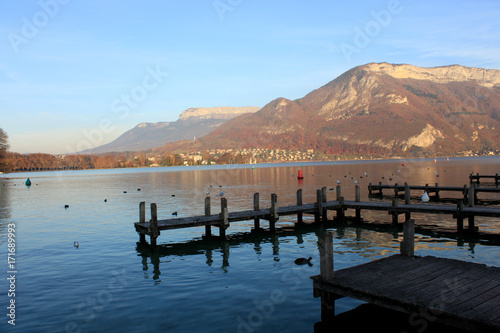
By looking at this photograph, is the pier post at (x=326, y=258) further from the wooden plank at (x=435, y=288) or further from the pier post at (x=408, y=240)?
the pier post at (x=408, y=240)

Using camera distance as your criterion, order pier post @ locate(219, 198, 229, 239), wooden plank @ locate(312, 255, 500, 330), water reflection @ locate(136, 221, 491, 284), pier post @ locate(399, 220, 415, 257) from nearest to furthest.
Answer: wooden plank @ locate(312, 255, 500, 330) < pier post @ locate(399, 220, 415, 257) < water reflection @ locate(136, 221, 491, 284) < pier post @ locate(219, 198, 229, 239)

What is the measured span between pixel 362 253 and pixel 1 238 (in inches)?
922

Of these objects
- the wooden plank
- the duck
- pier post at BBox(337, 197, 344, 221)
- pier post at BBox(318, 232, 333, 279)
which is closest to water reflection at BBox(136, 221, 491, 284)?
the duck

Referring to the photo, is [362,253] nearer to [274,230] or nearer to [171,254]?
[274,230]

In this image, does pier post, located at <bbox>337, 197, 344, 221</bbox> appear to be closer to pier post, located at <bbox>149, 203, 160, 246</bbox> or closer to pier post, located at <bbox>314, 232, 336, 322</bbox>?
pier post, located at <bbox>149, 203, 160, 246</bbox>

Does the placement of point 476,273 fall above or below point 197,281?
above

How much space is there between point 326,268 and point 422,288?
254cm

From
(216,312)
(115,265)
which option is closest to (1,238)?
(115,265)

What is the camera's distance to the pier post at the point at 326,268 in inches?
446

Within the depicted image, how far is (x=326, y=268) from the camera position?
11336 mm

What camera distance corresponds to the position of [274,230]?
89.9ft

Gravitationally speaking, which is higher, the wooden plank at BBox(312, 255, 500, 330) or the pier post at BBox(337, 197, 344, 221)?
the wooden plank at BBox(312, 255, 500, 330)

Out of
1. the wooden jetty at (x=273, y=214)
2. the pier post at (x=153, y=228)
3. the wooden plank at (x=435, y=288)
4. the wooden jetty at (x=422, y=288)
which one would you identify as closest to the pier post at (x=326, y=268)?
the wooden jetty at (x=422, y=288)

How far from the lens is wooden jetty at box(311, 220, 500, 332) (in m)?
8.95
